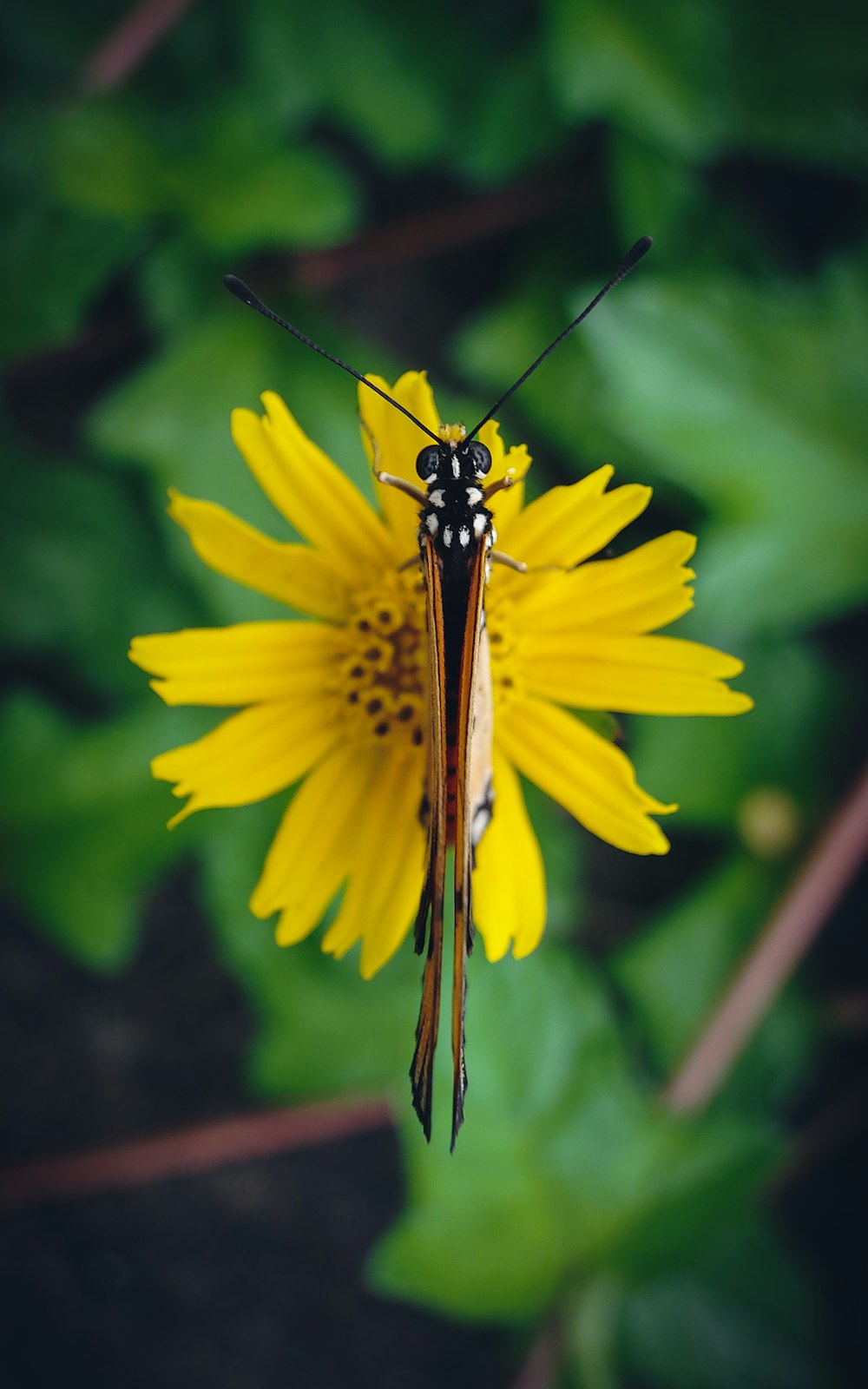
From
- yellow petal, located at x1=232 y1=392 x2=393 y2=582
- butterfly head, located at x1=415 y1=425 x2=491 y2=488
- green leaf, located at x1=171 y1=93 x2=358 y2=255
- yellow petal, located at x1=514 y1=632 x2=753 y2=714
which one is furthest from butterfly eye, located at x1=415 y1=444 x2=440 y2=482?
green leaf, located at x1=171 y1=93 x2=358 y2=255

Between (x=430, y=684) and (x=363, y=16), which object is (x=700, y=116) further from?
(x=430, y=684)

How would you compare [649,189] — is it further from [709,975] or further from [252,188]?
[709,975]

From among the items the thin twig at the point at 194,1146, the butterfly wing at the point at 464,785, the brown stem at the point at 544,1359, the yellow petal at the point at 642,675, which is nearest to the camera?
the butterfly wing at the point at 464,785

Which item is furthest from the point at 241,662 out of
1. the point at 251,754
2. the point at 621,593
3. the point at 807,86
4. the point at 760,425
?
the point at 807,86

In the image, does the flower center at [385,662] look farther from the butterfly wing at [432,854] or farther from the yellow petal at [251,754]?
the butterfly wing at [432,854]

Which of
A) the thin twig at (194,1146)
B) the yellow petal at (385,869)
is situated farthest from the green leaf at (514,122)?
the thin twig at (194,1146)
